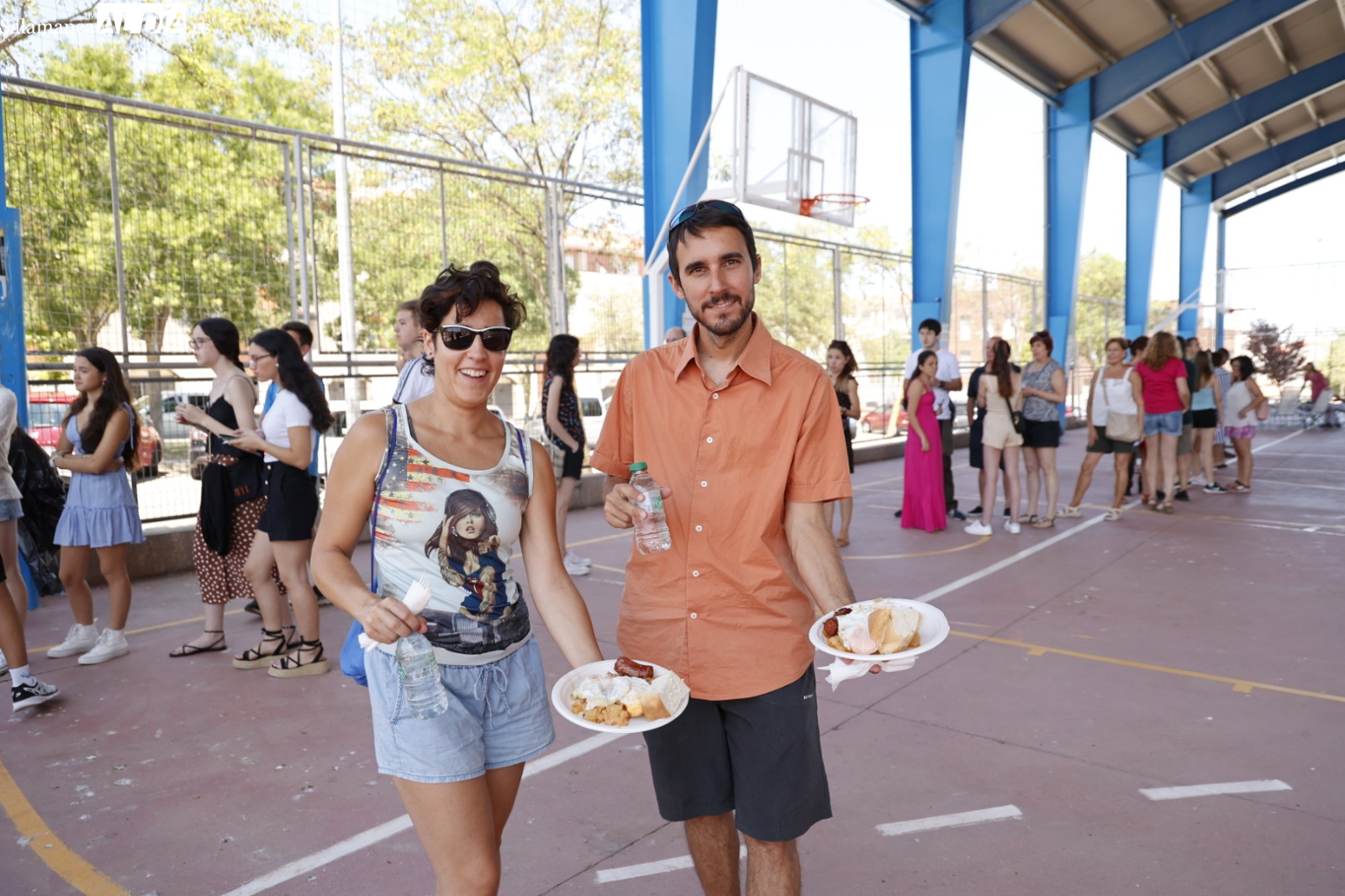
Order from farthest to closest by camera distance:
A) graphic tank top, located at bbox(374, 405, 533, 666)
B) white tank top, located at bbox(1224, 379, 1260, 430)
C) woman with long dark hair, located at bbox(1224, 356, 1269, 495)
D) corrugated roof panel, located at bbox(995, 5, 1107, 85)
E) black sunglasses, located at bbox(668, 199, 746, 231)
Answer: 1. corrugated roof panel, located at bbox(995, 5, 1107, 85)
2. white tank top, located at bbox(1224, 379, 1260, 430)
3. woman with long dark hair, located at bbox(1224, 356, 1269, 495)
4. black sunglasses, located at bbox(668, 199, 746, 231)
5. graphic tank top, located at bbox(374, 405, 533, 666)

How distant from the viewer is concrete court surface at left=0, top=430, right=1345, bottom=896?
309 centimetres

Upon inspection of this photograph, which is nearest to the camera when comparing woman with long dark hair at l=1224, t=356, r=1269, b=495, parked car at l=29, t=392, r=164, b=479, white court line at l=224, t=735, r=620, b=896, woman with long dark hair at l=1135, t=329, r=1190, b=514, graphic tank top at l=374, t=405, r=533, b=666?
graphic tank top at l=374, t=405, r=533, b=666

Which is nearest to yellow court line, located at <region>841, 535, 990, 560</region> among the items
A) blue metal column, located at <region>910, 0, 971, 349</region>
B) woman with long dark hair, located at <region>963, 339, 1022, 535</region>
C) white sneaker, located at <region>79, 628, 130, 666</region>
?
woman with long dark hair, located at <region>963, 339, 1022, 535</region>

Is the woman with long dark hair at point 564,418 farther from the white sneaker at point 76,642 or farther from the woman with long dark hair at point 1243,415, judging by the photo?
the woman with long dark hair at point 1243,415

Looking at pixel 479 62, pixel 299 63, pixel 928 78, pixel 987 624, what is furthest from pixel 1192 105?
pixel 987 624

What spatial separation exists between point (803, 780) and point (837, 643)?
43 centimetres

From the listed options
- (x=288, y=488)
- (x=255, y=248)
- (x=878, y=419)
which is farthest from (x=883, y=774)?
(x=878, y=419)

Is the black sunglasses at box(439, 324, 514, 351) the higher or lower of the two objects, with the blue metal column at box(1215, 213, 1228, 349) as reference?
lower

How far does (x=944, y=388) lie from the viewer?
32.4ft

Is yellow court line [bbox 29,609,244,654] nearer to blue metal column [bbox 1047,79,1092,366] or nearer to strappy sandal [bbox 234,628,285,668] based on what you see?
strappy sandal [bbox 234,628,285,668]

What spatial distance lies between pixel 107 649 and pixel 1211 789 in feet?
19.1

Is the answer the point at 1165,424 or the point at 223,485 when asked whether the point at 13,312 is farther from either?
the point at 1165,424

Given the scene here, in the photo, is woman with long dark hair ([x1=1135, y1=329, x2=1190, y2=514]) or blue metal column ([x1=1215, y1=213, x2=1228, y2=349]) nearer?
woman with long dark hair ([x1=1135, y1=329, x2=1190, y2=514])

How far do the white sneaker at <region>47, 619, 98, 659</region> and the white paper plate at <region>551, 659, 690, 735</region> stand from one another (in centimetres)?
478
